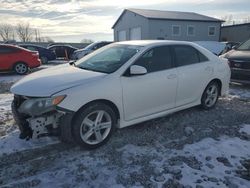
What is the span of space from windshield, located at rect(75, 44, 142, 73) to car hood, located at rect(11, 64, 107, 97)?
0.25 m

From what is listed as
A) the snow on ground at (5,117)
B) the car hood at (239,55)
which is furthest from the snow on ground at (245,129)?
the snow on ground at (5,117)

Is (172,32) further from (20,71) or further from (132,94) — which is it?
(132,94)

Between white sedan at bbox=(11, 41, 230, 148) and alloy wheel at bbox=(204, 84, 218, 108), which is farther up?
white sedan at bbox=(11, 41, 230, 148)

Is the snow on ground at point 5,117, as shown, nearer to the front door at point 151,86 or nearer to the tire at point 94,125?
the tire at point 94,125

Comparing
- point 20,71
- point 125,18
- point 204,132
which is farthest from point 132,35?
point 204,132

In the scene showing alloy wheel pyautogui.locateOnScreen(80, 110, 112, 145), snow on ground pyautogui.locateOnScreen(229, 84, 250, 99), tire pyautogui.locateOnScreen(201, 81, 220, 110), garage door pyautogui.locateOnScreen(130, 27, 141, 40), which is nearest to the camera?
alloy wheel pyautogui.locateOnScreen(80, 110, 112, 145)

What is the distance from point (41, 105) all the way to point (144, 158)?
1.65 metres

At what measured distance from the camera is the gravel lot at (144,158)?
3211 mm

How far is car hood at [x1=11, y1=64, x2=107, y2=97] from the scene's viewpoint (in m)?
3.61

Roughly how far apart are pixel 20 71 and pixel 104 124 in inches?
354

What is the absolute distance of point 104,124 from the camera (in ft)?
13.2

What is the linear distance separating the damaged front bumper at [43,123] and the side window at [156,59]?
156cm

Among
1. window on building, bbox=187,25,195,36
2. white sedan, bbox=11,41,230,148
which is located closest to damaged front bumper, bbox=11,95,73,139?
white sedan, bbox=11,41,230,148

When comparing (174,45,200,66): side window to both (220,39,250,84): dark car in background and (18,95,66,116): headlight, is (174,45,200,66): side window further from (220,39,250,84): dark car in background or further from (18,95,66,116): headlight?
(220,39,250,84): dark car in background
